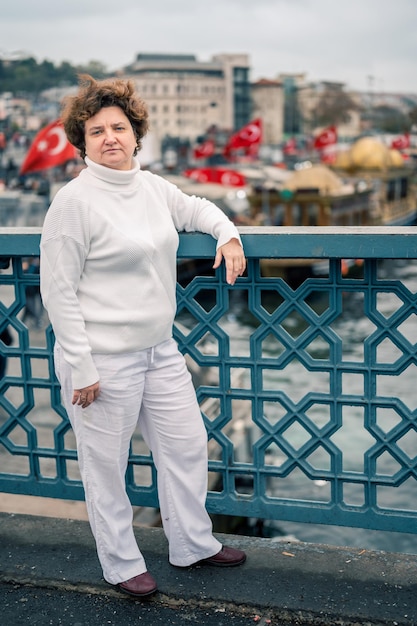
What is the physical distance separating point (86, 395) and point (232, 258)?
2.35 feet

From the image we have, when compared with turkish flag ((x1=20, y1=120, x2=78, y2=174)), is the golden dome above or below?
below

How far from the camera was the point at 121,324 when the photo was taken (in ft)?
9.55

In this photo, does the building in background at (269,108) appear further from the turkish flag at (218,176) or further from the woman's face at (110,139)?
the woman's face at (110,139)

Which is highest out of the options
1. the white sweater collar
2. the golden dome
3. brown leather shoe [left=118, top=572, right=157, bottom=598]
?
the white sweater collar

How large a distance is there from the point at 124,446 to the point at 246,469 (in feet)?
2.08

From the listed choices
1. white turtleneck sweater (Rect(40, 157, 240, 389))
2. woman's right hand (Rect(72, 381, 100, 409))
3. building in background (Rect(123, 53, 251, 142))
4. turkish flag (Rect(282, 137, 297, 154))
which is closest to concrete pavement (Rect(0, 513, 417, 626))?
woman's right hand (Rect(72, 381, 100, 409))

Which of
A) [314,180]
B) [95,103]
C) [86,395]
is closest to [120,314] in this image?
[86,395]

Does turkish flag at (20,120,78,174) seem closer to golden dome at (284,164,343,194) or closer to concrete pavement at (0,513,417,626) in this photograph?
concrete pavement at (0,513,417,626)

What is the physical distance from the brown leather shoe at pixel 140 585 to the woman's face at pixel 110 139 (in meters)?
1.47

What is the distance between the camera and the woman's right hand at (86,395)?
2.85 m

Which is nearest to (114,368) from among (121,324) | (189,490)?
(121,324)

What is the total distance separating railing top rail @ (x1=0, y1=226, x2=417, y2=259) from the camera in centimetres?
307

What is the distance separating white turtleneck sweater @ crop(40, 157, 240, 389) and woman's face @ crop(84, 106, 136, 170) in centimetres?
4

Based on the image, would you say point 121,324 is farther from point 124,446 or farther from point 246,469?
point 246,469
